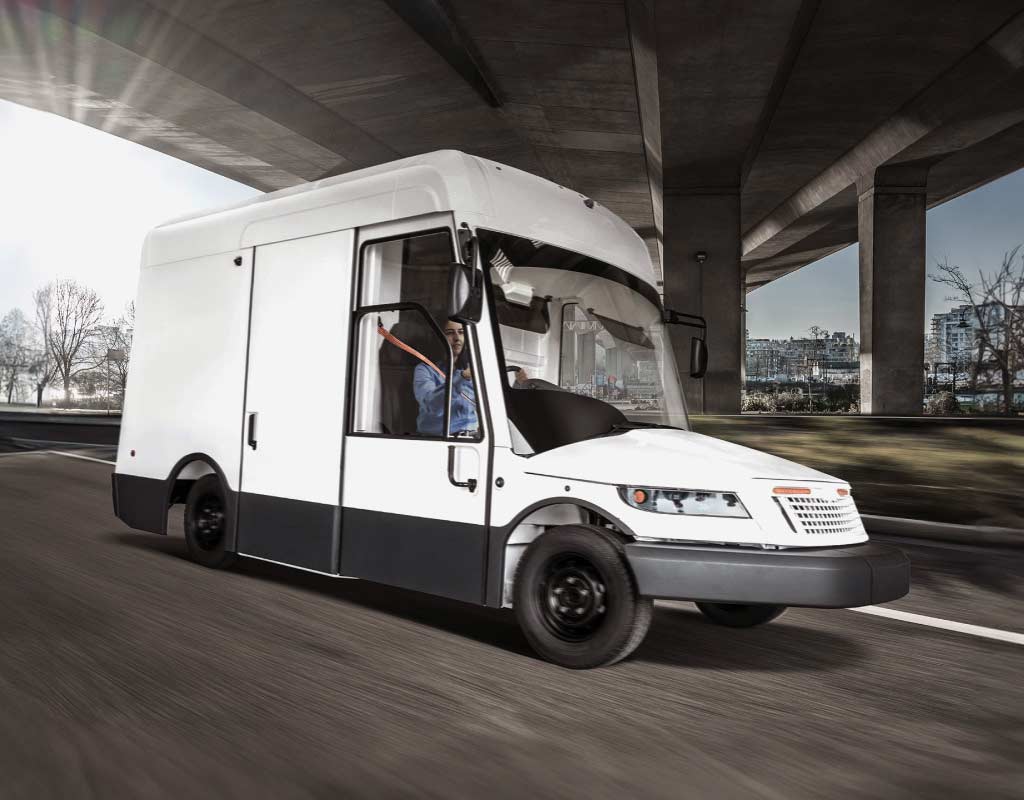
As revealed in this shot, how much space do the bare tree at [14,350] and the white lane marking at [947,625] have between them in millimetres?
67501

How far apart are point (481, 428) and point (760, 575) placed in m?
1.79

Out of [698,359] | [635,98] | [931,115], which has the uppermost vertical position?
[931,115]

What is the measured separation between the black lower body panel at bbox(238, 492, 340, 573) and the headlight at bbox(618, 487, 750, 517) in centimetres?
236

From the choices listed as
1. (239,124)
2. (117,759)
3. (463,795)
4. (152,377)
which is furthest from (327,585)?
(239,124)

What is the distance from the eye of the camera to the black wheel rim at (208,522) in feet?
24.3

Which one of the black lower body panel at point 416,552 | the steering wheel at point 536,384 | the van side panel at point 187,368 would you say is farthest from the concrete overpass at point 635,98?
the black lower body panel at point 416,552

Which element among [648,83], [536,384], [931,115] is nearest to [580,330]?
[536,384]

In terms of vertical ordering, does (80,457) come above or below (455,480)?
below

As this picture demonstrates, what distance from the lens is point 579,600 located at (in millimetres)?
4801

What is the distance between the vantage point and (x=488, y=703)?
13.8 feet

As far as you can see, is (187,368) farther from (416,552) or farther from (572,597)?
(572,597)

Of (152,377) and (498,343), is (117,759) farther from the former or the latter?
(152,377)

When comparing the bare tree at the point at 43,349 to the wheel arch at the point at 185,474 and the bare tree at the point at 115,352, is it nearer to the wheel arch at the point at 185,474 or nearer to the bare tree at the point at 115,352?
the bare tree at the point at 115,352

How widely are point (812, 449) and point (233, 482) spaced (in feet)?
35.8
